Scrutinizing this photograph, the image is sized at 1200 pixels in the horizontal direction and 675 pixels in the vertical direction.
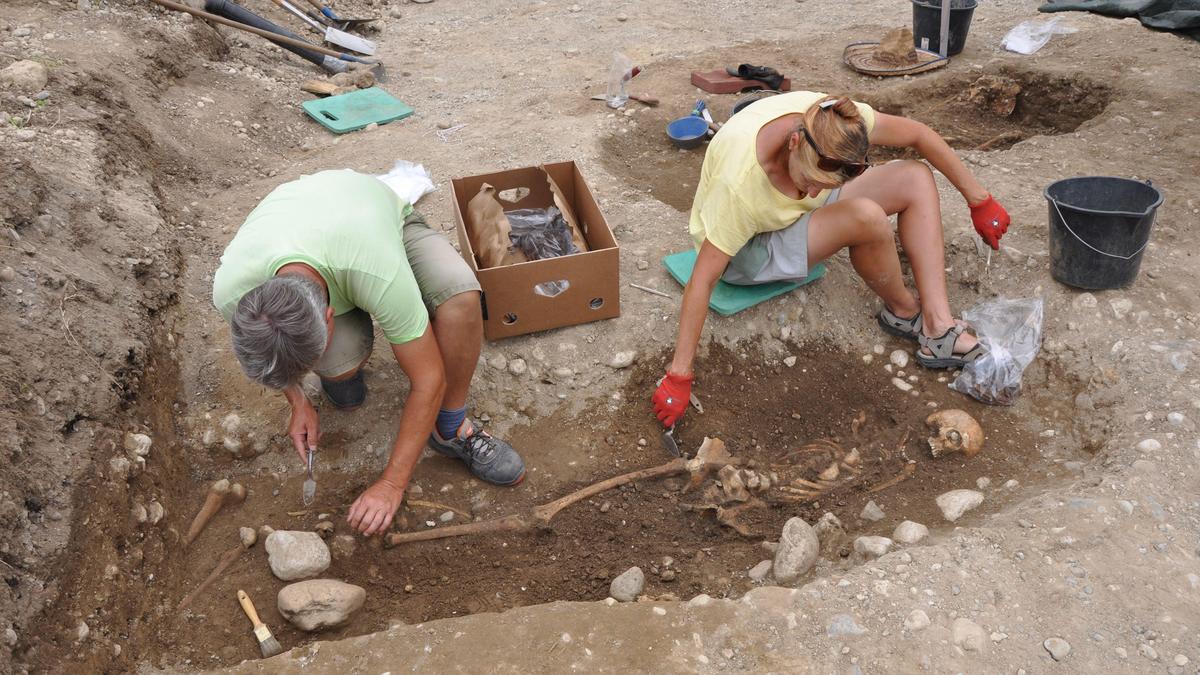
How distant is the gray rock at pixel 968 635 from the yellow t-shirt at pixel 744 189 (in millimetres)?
1493

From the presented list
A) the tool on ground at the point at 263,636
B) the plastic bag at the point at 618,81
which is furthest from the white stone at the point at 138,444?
the plastic bag at the point at 618,81

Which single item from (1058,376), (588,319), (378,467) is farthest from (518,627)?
(1058,376)

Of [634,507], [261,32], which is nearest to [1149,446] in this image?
[634,507]

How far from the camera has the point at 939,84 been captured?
19.4 ft

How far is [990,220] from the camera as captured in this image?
3482 mm

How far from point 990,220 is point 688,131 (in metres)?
2.28

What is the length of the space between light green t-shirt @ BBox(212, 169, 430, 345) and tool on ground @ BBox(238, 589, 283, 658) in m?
0.94

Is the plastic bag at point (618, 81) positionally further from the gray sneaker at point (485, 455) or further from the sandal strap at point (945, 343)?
the gray sneaker at point (485, 455)

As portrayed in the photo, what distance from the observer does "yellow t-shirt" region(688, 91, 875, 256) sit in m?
3.06

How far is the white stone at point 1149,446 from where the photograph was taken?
9.06ft

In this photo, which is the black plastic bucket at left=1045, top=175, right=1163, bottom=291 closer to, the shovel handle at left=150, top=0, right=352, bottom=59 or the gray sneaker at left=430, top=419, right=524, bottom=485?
the gray sneaker at left=430, top=419, right=524, bottom=485

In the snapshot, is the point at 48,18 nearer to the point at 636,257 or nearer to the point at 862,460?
the point at 636,257

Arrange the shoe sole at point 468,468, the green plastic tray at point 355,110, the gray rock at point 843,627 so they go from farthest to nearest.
Answer: the green plastic tray at point 355,110
the shoe sole at point 468,468
the gray rock at point 843,627

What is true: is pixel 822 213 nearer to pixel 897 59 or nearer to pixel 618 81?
pixel 618 81
